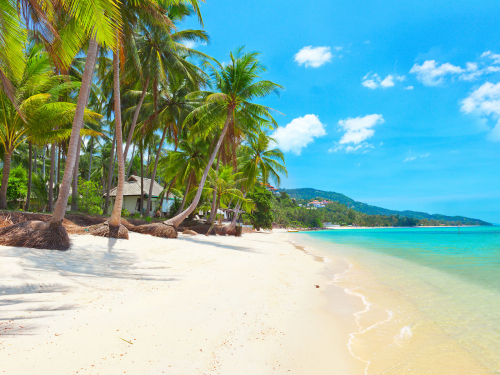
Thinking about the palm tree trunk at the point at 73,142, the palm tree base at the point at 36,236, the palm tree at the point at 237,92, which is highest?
the palm tree at the point at 237,92

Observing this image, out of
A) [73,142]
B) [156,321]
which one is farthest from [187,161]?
[156,321]

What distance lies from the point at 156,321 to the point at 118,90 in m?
8.93

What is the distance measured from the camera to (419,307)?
5250 millimetres

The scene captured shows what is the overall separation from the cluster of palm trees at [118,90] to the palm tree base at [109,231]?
5 cm

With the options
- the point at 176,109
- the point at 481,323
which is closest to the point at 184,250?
the point at 481,323

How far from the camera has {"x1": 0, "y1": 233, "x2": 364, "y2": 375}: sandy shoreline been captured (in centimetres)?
238

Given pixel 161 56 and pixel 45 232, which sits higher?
pixel 161 56

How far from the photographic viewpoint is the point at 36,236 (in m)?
6.13

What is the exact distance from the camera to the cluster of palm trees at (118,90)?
486cm

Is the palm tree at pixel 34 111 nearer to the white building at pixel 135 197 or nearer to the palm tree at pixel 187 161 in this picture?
the palm tree at pixel 187 161

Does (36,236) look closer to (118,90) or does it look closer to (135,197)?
(118,90)

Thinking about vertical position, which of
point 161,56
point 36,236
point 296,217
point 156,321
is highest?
point 161,56

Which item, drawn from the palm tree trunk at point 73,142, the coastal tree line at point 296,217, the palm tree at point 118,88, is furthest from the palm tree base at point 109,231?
the coastal tree line at point 296,217

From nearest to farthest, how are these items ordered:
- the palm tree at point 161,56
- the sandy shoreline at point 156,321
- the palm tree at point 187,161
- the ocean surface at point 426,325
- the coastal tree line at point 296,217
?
1. the sandy shoreline at point 156,321
2. the ocean surface at point 426,325
3. the palm tree at point 161,56
4. the palm tree at point 187,161
5. the coastal tree line at point 296,217
